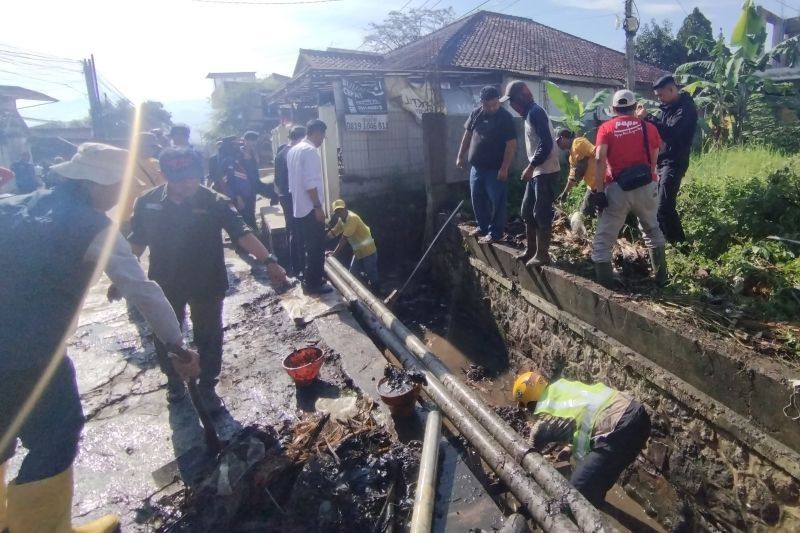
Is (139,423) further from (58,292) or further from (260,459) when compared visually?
(58,292)

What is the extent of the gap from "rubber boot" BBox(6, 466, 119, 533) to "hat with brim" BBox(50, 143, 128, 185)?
1560 millimetres

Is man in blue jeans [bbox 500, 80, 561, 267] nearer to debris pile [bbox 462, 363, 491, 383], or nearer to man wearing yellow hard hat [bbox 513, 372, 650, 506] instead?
man wearing yellow hard hat [bbox 513, 372, 650, 506]

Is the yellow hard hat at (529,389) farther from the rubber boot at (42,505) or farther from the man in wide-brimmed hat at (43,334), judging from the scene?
the rubber boot at (42,505)

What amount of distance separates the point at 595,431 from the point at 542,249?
2377 mm

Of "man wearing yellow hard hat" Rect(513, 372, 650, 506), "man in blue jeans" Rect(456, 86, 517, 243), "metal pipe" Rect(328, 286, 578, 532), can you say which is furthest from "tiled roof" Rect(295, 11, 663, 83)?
"man wearing yellow hard hat" Rect(513, 372, 650, 506)

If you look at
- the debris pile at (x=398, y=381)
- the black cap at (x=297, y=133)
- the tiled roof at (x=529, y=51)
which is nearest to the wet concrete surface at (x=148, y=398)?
the debris pile at (x=398, y=381)

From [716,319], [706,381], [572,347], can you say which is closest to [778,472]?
[706,381]

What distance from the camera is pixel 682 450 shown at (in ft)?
12.8

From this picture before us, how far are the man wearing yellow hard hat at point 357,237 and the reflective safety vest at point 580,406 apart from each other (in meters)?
4.08

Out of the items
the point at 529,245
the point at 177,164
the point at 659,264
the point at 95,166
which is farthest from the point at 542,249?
the point at 95,166

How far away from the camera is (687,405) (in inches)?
149

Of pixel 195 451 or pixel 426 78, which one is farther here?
pixel 426 78

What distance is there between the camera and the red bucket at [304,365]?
4.04 m

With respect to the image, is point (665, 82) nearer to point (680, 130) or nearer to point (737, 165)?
point (680, 130)
